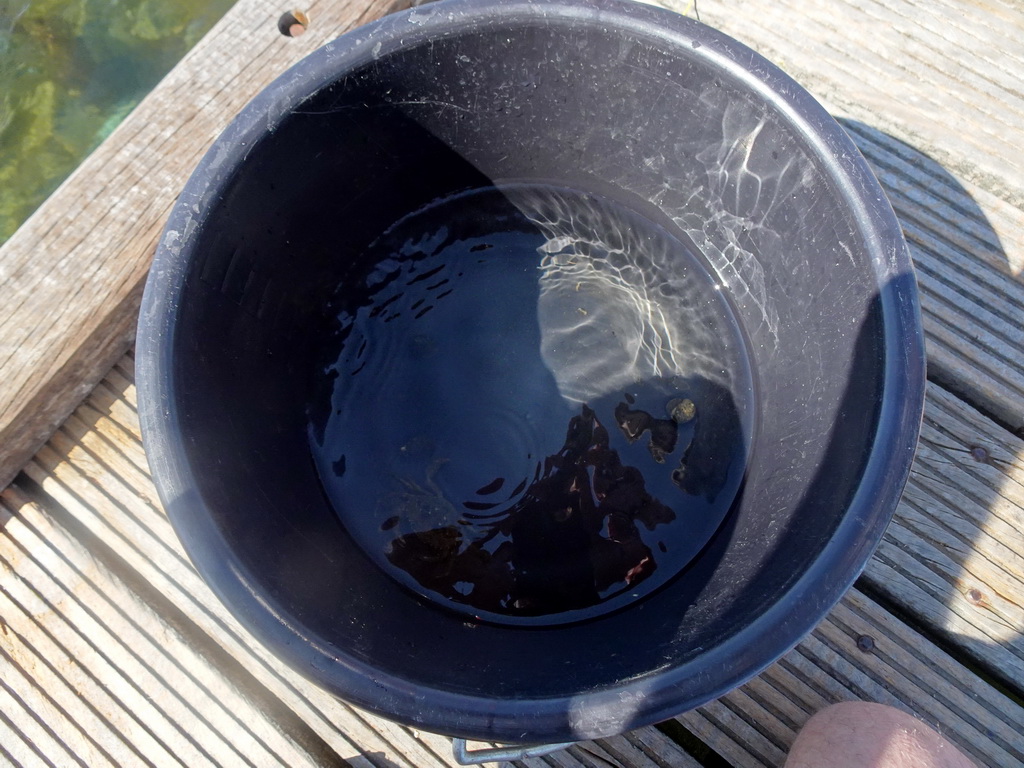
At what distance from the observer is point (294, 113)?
107 cm

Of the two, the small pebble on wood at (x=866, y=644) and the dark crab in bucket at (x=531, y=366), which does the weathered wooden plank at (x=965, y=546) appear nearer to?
the small pebble on wood at (x=866, y=644)

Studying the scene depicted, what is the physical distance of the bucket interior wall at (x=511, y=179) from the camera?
0.98 metres

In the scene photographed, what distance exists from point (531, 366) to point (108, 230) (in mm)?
928

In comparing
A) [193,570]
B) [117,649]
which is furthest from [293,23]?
[117,649]

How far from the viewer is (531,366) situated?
1.54 m

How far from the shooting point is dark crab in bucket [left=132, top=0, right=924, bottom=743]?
89 centimetres

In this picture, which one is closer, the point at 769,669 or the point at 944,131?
the point at 769,669

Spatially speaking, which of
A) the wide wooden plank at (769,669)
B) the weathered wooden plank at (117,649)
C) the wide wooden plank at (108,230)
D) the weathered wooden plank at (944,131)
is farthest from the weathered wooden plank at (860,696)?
the wide wooden plank at (108,230)

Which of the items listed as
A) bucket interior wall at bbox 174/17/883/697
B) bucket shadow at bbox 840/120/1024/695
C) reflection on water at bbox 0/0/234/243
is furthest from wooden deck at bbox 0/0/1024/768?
reflection on water at bbox 0/0/234/243

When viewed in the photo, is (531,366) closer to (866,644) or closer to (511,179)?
(511,179)

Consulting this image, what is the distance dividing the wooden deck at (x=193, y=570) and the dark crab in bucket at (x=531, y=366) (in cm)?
30

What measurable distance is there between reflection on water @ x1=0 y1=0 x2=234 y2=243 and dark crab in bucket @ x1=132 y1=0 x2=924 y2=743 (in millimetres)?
1481

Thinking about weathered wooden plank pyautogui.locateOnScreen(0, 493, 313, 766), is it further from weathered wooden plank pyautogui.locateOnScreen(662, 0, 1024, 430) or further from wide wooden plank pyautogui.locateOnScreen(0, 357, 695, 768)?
weathered wooden plank pyautogui.locateOnScreen(662, 0, 1024, 430)

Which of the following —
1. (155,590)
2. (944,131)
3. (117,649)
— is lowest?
(117,649)
